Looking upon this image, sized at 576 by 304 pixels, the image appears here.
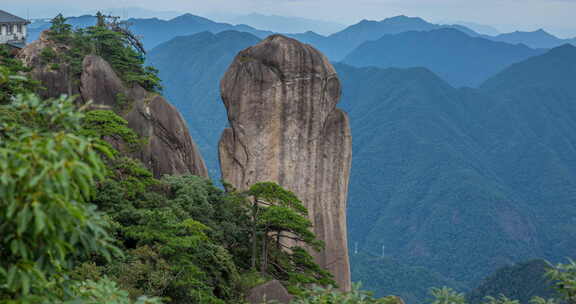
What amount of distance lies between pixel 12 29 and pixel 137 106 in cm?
1693

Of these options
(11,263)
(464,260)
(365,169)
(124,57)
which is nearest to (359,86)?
(365,169)

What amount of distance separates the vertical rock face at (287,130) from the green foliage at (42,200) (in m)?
16.0

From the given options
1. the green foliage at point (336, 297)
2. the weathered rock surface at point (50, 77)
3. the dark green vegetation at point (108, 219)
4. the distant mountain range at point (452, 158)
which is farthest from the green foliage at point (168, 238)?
the distant mountain range at point (452, 158)

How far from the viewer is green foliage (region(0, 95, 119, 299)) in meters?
4.02

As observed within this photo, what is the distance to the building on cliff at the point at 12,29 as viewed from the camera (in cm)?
3219

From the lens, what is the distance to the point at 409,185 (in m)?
122

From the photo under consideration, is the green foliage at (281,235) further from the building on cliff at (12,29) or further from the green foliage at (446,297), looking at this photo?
the building on cliff at (12,29)

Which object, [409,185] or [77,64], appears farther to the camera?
[409,185]

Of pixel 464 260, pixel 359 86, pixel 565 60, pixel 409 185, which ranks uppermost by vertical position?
pixel 565 60

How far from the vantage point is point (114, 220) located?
13.0 m

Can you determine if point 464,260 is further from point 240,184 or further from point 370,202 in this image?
point 240,184

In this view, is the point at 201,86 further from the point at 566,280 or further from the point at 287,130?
the point at 566,280

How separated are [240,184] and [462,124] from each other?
Result: 493ft

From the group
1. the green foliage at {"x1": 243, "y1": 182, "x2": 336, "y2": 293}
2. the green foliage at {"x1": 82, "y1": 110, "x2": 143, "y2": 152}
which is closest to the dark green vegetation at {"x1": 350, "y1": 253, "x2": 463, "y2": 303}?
the green foliage at {"x1": 243, "y1": 182, "x2": 336, "y2": 293}
